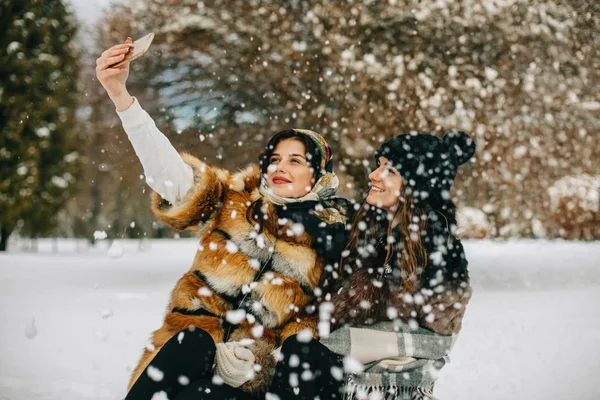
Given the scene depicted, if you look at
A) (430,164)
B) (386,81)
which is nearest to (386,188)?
(430,164)

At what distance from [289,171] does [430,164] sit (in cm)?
68

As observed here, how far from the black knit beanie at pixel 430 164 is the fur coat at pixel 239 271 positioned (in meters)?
0.41

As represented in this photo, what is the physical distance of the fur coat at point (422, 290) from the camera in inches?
92.5

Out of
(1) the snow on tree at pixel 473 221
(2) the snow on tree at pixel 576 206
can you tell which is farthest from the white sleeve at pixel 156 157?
(2) the snow on tree at pixel 576 206

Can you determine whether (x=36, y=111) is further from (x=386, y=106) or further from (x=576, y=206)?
(x=576, y=206)

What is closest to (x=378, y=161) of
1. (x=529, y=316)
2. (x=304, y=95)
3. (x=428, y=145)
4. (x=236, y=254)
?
(x=428, y=145)

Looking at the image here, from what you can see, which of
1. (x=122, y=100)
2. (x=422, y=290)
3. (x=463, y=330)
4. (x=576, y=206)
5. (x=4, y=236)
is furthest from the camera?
(x=4, y=236)

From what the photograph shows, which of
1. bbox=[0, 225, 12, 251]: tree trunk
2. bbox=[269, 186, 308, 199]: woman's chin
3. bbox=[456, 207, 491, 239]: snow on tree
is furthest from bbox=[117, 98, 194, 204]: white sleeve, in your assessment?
bbox=[0, 225, 12, 251]: tree trunk

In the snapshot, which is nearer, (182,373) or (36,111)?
(182,373)

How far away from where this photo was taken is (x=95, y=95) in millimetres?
8781

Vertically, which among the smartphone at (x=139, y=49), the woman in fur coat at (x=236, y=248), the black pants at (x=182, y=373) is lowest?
the black pants at (x=182, y=373)

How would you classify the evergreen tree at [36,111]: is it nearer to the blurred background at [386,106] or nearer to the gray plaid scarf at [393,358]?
the blurred background at [386,106]

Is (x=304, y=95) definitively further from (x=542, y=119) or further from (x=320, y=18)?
(x=542, y=119)

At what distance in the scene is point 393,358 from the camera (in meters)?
2.36
